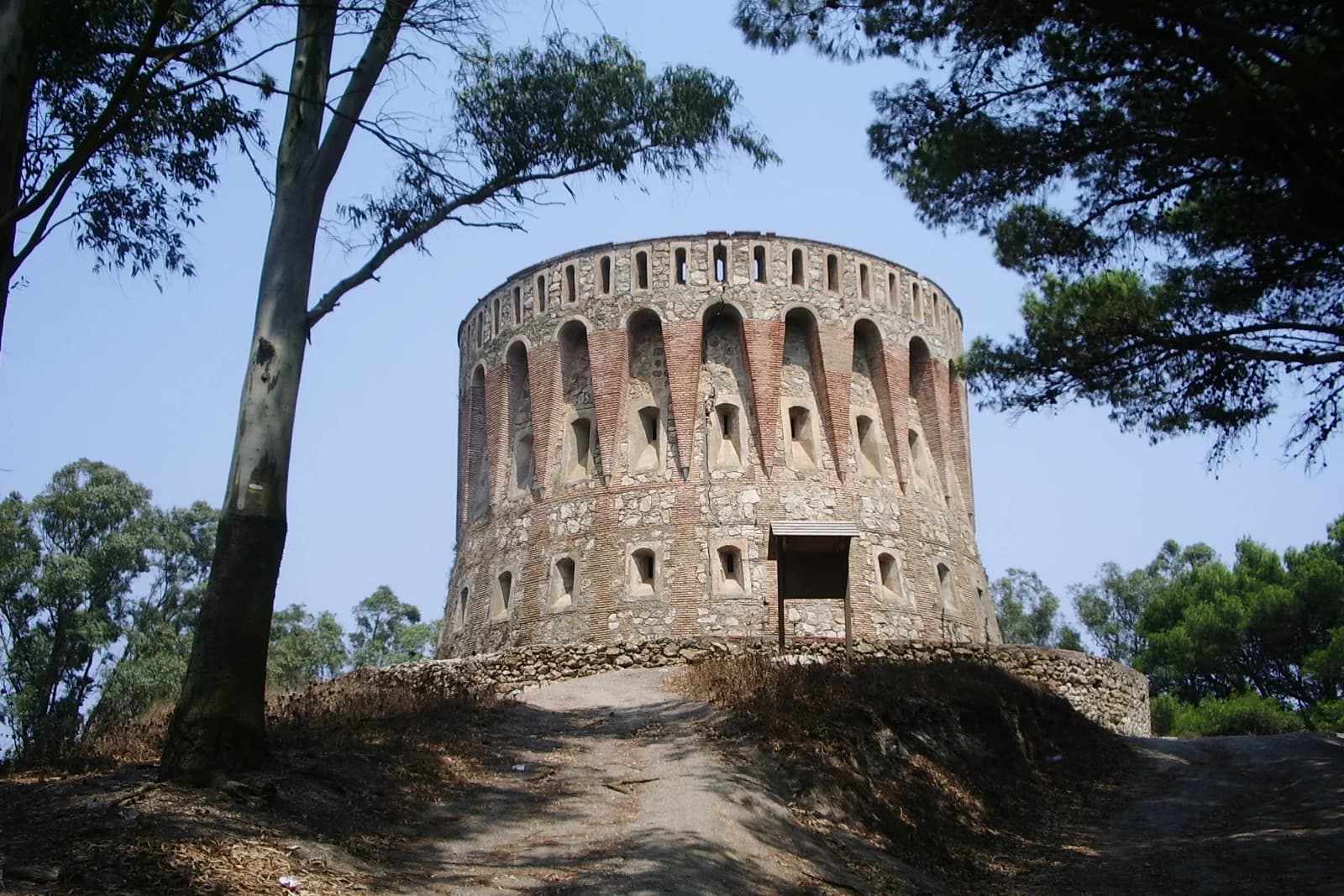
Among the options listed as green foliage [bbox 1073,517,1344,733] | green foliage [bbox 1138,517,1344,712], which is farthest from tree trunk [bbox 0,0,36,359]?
green foliage [bbox 1138,517,1344,712]

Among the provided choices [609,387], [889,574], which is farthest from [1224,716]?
[609,387]

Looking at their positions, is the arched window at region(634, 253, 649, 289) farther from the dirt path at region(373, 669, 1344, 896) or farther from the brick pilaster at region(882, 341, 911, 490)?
the dirt path at region(373, 669, 1344, 896)

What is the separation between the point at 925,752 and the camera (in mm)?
14656

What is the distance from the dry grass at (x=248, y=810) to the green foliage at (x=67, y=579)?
70.2 feet

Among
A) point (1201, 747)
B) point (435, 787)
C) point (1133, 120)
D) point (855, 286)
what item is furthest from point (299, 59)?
point (855, 286)

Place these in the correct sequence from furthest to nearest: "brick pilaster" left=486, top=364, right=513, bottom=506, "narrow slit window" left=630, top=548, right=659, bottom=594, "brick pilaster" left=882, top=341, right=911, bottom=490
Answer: "brick pilaster" left=486, top=364, right=513, bottom=506
"brick pilaster" left=882, top=341, right=911, bottom=490
"narrow slit window" left=630, top=548, right=659, bottom=594

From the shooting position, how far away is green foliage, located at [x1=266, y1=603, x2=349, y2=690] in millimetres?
36344

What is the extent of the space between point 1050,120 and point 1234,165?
5.43 feet

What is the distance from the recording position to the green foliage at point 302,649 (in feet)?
119

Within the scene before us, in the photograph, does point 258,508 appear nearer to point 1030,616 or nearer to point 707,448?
point 707,448

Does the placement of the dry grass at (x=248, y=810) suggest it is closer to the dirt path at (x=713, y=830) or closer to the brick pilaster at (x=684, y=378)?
the dirt path at (x=713, y=830)

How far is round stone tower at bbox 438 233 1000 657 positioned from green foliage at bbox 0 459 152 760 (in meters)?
9.99

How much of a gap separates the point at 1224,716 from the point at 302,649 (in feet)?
87.6

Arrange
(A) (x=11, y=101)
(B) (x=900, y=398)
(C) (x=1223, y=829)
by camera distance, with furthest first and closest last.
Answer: (B) (x=900, y=398) < (C) (x=1223, y=829) < (A) (x=11, y=101)
